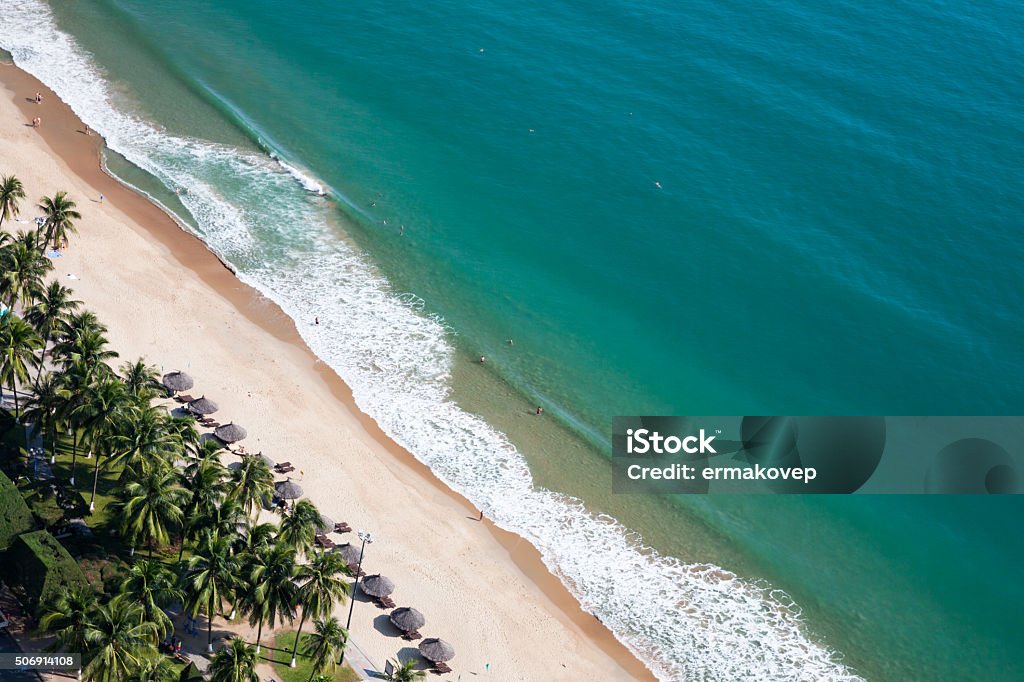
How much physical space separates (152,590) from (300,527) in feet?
28.4

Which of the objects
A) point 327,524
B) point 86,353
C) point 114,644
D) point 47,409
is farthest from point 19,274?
point 114,644

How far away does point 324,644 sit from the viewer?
5188 centimetres

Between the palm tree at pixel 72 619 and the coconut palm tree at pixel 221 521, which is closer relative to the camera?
Answer: the palm tree at pixel 72 619

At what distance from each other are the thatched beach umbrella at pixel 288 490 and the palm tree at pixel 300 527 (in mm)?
8899

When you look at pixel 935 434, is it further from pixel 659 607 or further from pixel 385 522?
pixel 385 522

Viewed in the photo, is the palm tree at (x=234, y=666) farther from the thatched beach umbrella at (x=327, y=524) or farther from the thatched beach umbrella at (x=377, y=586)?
the thatched beach umbrella at (x=327, y=524)

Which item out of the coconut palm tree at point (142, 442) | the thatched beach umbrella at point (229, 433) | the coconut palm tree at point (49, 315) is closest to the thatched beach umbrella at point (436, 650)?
the coconut palm tree at point (142, 442)

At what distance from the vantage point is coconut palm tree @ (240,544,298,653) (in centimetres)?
5197

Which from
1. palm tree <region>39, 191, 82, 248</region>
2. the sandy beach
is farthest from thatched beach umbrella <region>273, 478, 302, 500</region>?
palm tree <region>39, 191, 82, 248</region>

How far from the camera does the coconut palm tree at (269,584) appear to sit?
171 feet

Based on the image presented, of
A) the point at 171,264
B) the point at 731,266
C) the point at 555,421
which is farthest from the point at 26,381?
the point at 731,266

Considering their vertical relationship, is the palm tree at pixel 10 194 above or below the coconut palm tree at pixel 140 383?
above

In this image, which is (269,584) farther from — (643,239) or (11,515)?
(643,239)

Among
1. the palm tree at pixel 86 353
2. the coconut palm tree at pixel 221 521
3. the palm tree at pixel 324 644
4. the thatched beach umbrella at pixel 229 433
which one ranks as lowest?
the palm tree at pixel 324 644
